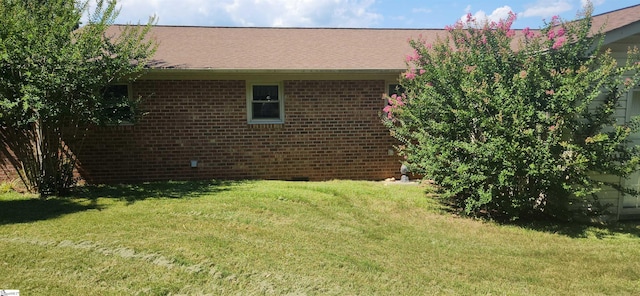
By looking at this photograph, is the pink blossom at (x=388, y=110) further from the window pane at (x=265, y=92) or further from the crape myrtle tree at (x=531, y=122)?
the window pane at (x=265, y=92)

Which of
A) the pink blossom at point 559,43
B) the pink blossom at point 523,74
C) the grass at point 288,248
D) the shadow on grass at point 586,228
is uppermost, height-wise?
the pink blossom at point 559,43

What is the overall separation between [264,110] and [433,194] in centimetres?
421

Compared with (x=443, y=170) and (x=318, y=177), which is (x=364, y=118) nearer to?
(x=318, y=177)

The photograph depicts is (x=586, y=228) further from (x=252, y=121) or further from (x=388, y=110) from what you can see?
(x=252, y=121)

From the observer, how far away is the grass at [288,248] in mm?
4363

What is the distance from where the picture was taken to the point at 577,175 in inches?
257

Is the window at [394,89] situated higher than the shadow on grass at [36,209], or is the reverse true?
the window at [394,89]

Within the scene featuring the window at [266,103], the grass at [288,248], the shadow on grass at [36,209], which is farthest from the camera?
the window at [266,103]

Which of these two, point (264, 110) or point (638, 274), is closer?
point (638, 274)

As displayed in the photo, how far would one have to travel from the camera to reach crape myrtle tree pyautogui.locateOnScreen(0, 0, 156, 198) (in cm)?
701

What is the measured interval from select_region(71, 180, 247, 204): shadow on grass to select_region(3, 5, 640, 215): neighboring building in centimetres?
64

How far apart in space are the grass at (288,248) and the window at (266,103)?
241cm

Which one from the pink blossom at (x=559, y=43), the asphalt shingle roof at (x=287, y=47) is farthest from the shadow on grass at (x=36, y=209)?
the pink blossom at (x=559, y=43)

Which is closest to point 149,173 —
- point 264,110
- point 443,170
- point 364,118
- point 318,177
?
point 264,110
